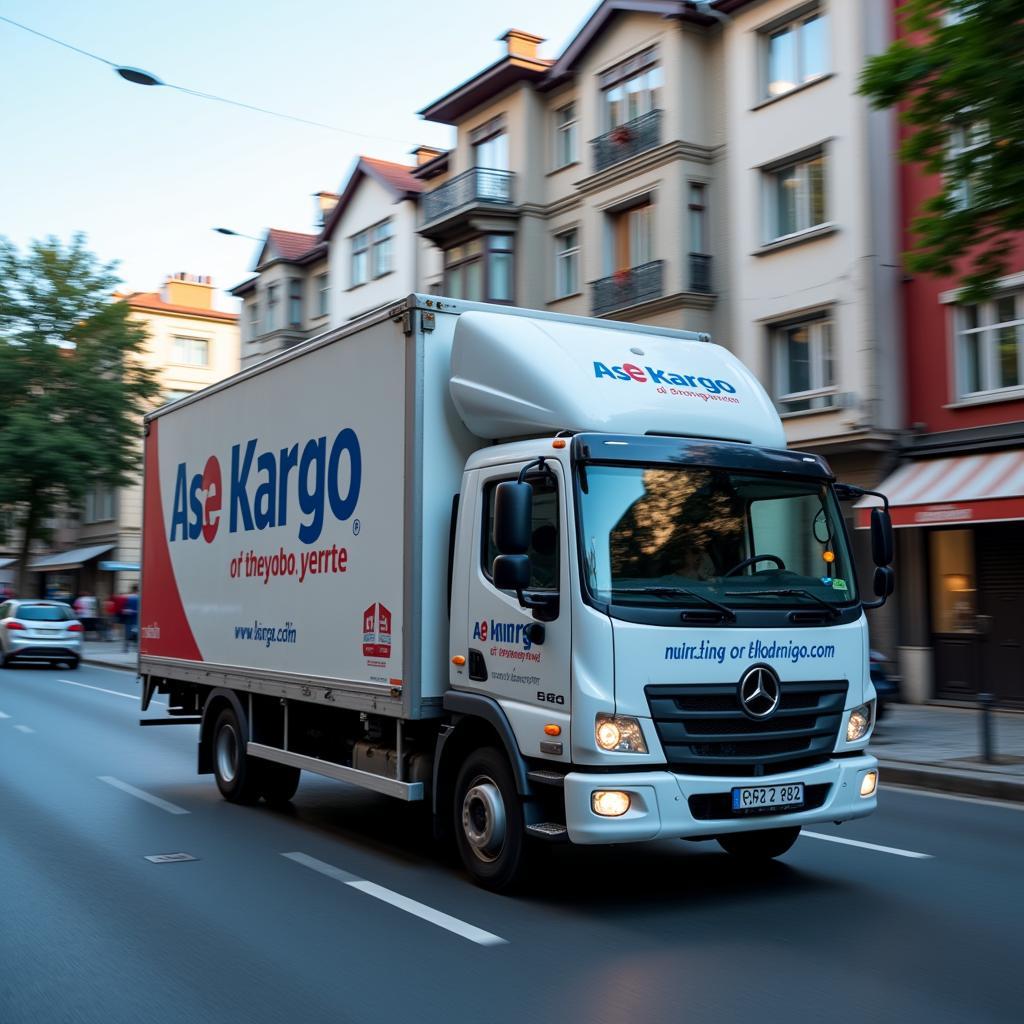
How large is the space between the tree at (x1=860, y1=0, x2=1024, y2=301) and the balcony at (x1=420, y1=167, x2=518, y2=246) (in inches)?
697

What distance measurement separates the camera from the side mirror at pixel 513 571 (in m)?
6.41

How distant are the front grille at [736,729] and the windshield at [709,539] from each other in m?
0.46

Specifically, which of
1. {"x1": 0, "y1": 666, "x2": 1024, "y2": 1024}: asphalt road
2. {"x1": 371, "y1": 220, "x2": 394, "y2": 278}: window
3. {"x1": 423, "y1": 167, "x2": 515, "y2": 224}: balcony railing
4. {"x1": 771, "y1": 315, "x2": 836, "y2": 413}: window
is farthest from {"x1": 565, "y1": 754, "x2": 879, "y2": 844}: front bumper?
{"x1": 371, "y1": 220, "x2": 394, "y2": 278}: window

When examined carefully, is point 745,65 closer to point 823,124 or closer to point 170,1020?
point 823,124

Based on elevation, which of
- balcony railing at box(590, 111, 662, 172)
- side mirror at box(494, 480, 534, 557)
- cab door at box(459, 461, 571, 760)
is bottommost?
cab door at box(459, 461, 571, 760)

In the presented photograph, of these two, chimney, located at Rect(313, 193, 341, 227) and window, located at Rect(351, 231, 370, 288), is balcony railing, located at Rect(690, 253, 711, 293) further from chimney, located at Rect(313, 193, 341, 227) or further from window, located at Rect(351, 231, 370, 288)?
chimney, located at Rect(313, 193, 341, 227)

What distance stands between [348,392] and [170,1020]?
4.48 metres

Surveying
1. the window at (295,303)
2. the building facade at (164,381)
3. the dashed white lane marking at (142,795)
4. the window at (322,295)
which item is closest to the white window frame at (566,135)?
the window at (322,295)

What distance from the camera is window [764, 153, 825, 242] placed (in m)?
22.2

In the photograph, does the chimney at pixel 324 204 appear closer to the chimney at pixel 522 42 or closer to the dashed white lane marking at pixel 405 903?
the chimney at pixel 522 42

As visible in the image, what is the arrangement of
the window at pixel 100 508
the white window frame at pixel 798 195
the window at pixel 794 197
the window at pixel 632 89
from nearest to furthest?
the white window frame at pixel 798 195, the window at pixel 794 197, the window at pixel 632 89, the window at pixel 100 508

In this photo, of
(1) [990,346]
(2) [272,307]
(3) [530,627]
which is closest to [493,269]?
(1) [990,346]

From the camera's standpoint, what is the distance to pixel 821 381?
21.8 meters

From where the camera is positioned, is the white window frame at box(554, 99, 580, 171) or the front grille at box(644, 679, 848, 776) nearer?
the front grille at box(644, 679, 848, 776)
